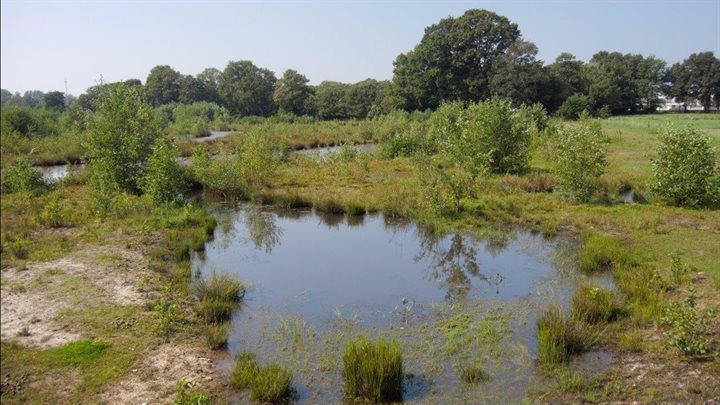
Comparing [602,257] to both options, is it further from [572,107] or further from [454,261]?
[572,107]

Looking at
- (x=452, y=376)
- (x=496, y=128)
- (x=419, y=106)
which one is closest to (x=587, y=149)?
(x=496, y=128)

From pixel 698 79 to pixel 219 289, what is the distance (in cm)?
9235

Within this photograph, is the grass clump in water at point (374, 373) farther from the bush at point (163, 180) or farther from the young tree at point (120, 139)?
the young tree at point (120, 139)

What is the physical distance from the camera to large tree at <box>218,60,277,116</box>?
76938 mm

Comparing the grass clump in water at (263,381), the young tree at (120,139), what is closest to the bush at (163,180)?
the young tree at (120,139)

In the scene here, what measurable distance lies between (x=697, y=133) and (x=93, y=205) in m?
19.8

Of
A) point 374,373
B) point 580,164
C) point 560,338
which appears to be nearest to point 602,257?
point 560,338

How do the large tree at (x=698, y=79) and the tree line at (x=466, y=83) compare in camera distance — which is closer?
the tree line at (x=466, y=83)

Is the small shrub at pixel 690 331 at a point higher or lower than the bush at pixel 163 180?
lower

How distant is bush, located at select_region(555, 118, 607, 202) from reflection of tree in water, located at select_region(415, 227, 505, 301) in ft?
17.8

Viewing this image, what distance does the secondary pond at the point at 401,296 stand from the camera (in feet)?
27.5

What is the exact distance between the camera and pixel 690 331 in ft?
27.4

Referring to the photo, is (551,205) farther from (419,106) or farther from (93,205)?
(419,106)

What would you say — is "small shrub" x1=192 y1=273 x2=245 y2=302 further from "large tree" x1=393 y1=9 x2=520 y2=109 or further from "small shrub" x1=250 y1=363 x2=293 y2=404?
"large tree" x1=393 y1=9 x2=520 y2=109
